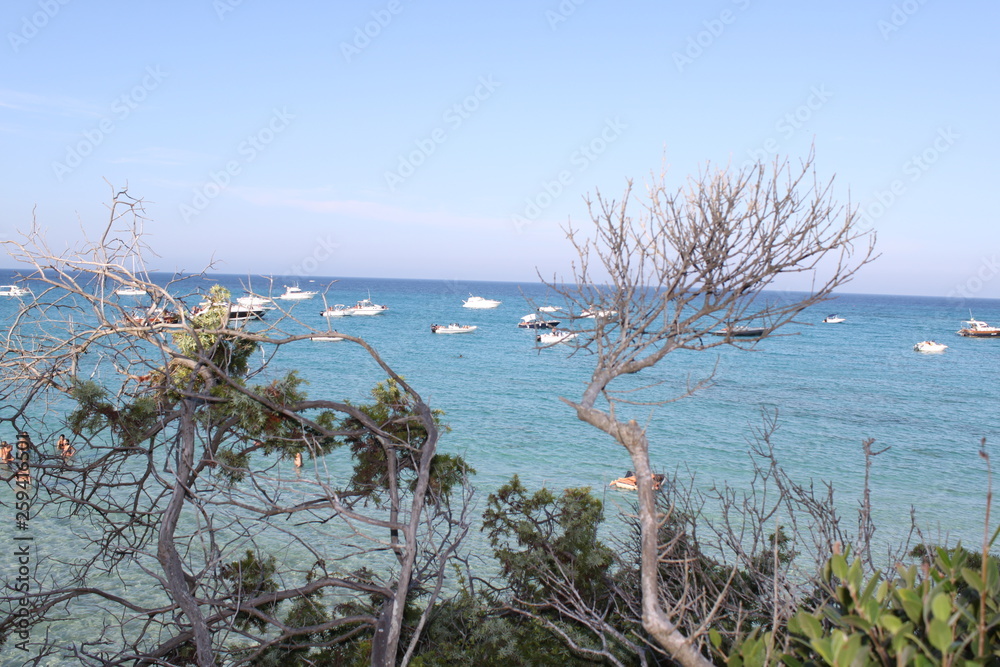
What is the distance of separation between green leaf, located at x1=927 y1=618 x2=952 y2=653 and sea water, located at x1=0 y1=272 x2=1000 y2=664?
1512 mm

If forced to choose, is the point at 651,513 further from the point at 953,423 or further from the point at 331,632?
the point at 953,423

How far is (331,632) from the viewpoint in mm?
6148

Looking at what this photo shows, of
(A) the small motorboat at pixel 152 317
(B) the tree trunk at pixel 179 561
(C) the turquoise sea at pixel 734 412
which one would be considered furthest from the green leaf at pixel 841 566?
(A) the small motorboat at pixel 152 317

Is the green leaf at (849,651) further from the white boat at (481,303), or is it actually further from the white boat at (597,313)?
the white boat at (481,303)

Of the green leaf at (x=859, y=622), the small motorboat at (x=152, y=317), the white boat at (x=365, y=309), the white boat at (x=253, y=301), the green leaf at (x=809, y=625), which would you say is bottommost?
the white boat at (x=365, y=309)

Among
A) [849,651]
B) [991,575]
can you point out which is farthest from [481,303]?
[849,651]

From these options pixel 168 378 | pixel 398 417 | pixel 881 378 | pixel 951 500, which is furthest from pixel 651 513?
pixel 881 378

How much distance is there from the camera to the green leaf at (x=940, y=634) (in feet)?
6.47

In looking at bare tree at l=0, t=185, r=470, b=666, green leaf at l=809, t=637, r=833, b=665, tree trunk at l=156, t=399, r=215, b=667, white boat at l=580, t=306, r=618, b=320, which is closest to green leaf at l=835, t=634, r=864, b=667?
green leaf at l=809, t=637, r=833, b=665

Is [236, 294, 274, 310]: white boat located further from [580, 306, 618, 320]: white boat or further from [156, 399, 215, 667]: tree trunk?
[580, 306, 618, 320]: white boat

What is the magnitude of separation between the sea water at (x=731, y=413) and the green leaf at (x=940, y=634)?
4.96 feet

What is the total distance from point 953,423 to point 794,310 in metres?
27.4

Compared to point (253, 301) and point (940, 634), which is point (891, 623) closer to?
point (940, 634)

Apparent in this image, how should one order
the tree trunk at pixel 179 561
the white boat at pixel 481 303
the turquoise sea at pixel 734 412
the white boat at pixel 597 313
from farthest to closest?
the white boat at pixel 481 303, the turquoise sea at pixel 734 412, the tree trunk at pixel 179 561, the white boat at pixel 597 313
